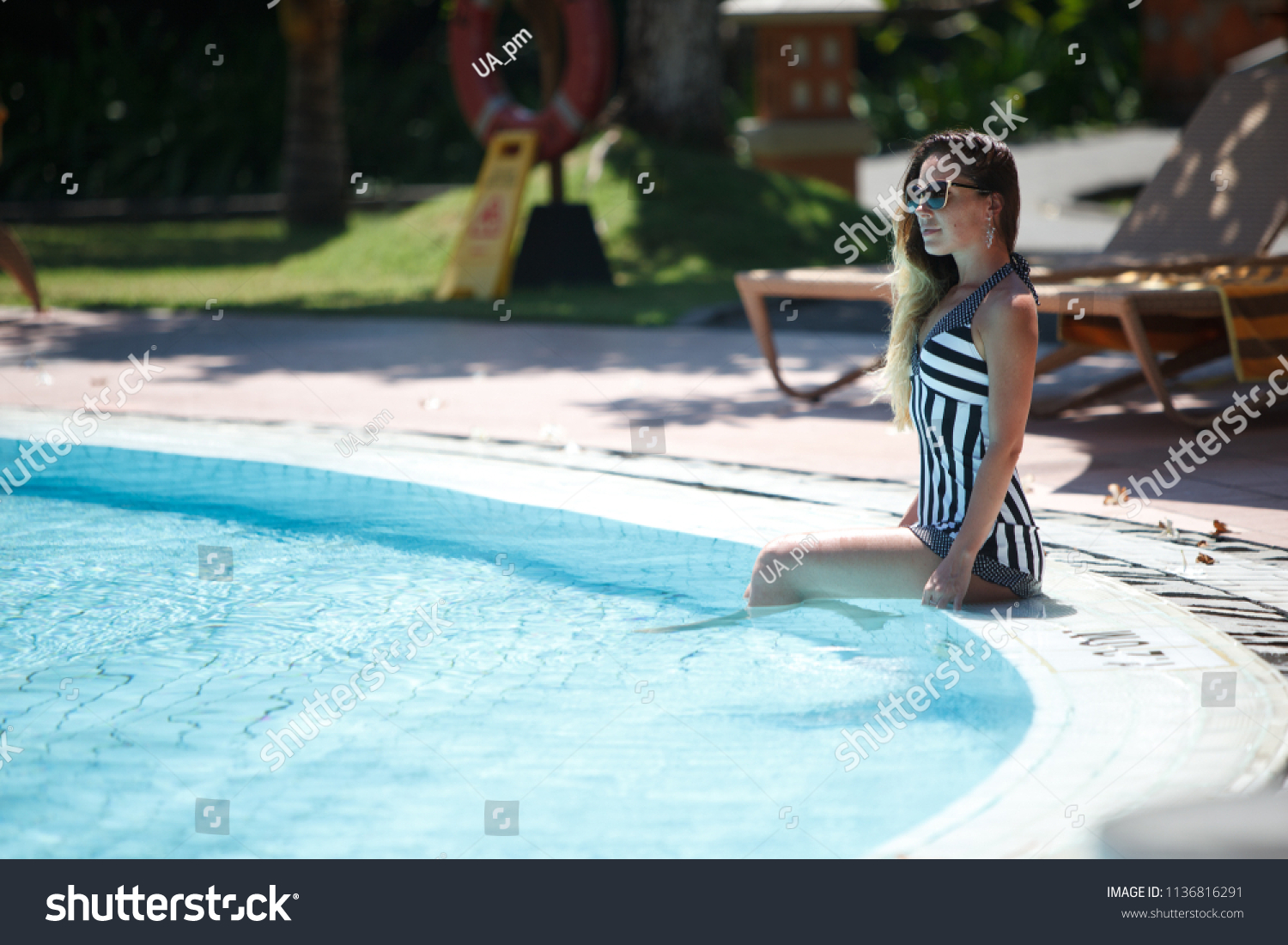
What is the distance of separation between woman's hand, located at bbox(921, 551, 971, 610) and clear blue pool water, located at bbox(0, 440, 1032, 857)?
0.10 meters

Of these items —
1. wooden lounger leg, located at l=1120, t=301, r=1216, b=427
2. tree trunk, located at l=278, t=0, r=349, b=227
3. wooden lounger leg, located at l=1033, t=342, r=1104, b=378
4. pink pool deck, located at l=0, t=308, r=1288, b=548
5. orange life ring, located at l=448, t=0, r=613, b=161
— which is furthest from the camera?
tree trunk, located at l=278, t=0, r=349, b=227

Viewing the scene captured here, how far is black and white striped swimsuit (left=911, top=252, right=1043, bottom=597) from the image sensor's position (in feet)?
12.4

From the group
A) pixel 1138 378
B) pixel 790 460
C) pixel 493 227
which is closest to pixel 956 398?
pixel 790 460

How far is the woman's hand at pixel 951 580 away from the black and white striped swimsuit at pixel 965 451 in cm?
9

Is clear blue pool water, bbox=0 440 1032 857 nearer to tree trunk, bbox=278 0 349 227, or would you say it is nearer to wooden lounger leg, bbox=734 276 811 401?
wooden lounger leg, bbox=734 276 811 401

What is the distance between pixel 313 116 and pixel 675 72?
15.7 ft

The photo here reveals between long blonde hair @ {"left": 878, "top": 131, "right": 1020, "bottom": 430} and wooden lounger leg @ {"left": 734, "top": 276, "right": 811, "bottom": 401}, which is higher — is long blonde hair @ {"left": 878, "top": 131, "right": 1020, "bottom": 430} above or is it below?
above

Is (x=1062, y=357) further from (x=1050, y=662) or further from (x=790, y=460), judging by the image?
(x=1050, y=662)

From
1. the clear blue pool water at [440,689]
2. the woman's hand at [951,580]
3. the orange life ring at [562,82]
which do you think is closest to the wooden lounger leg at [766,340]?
the clear blue pool water at [440,689]

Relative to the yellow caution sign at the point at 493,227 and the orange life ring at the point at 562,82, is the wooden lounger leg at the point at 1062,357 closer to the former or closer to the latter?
the yellow caution sign at the point at 493,227

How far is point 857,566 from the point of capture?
3.88m

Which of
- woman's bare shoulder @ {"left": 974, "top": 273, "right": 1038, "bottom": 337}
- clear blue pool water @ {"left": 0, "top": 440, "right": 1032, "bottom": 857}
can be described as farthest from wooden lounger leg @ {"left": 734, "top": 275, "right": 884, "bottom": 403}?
woman's bare shoulder @ {"left": 974, "top": 273, "right": 1038, "bottom": 337}

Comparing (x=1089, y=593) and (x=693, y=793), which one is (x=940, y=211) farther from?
(x=693, y=793)
